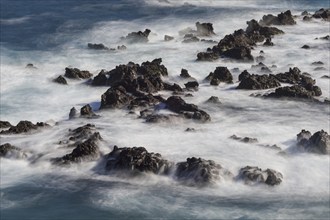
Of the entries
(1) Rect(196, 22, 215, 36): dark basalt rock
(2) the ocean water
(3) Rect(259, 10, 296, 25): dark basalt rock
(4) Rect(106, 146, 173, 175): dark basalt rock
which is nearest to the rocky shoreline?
(4) Rect(106, 146, 173, 175): dark basalt rock

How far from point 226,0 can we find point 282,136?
4550 cm

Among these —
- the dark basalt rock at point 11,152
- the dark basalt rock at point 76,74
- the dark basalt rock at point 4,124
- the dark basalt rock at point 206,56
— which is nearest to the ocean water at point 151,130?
the dark basalt rock at point 11,152

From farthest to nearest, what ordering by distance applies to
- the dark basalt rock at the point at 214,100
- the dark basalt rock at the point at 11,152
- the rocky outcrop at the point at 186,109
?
1. the dark basalt rock at the point at 214,100
2. the rocky outcrop at the point at 186,109
3. the dark basalt rock at the point at 11,152

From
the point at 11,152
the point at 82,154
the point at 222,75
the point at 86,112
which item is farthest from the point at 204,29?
the point at 11,152

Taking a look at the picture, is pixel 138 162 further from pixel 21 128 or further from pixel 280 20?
pixel 280 20

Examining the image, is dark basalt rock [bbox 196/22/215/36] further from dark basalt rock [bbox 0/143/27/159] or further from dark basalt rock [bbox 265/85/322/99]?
dark basalt rock [bbox 0/143/27/159]

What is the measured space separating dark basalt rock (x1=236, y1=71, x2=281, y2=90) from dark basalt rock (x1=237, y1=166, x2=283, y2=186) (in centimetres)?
1334

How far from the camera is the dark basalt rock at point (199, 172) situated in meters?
23.3

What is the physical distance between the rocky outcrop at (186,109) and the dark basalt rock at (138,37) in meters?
20.3

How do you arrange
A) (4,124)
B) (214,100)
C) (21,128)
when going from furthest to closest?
(214,100), (4,124), (21,128)

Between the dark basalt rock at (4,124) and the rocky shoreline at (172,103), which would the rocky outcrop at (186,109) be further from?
the dark basalt rock at (4,124)

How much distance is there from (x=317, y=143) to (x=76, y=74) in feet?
64.8

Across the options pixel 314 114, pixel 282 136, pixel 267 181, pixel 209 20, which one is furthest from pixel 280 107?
pixel 209 20

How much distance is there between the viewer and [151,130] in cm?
2898
